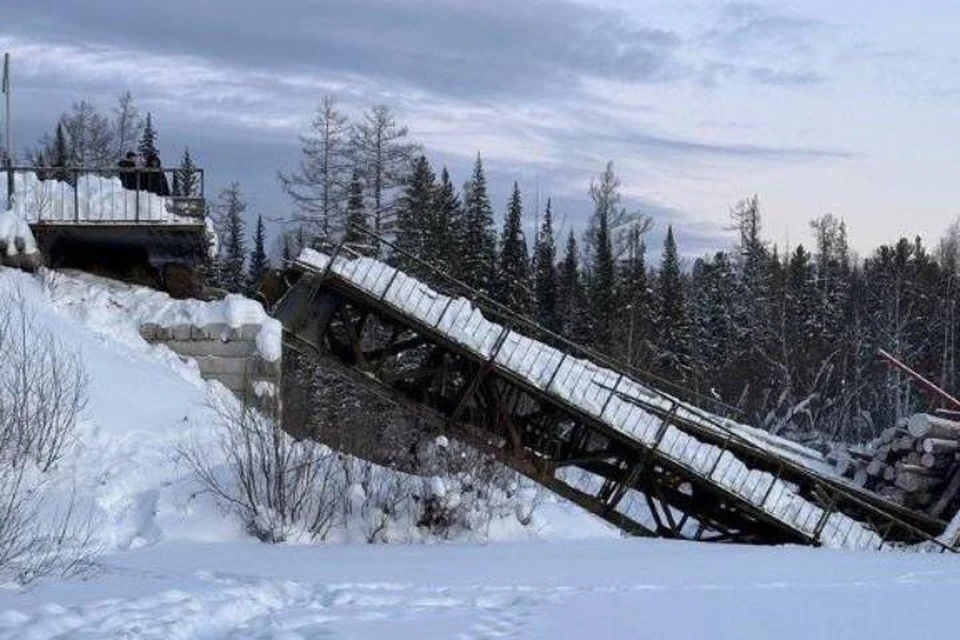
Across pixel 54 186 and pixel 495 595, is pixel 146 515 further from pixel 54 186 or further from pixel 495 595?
pixel 54 186

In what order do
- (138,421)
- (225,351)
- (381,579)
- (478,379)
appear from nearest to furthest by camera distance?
(381,579) < (138,421) < (225,351) < (478,379)

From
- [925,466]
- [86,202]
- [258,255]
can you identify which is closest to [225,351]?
[86,202]

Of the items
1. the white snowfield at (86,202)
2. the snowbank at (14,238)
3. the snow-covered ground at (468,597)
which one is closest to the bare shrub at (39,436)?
the snow-covered ground at (468,597)

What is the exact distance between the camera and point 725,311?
223 feet

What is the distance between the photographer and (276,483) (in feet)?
38.5

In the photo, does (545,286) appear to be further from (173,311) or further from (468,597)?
(468,597)

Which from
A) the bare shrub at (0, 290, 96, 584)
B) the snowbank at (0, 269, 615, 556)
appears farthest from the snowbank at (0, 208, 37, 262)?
the bare shrub at (0, 290, 96, 584)

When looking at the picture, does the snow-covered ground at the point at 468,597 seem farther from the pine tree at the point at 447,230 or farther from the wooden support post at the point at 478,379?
the pine tree at the point at 447,230

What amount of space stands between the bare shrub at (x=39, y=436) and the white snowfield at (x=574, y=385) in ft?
16.4

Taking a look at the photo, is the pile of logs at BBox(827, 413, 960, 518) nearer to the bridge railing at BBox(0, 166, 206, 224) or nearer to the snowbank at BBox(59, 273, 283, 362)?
the snowbank at BBox(59, 273, 283, 362)

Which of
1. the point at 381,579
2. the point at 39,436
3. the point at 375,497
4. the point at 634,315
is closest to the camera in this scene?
the point at 381,579

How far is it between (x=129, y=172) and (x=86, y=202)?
0.89m

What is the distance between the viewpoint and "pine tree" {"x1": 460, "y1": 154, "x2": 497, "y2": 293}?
180 ft

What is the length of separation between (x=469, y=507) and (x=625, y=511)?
7992 mm
